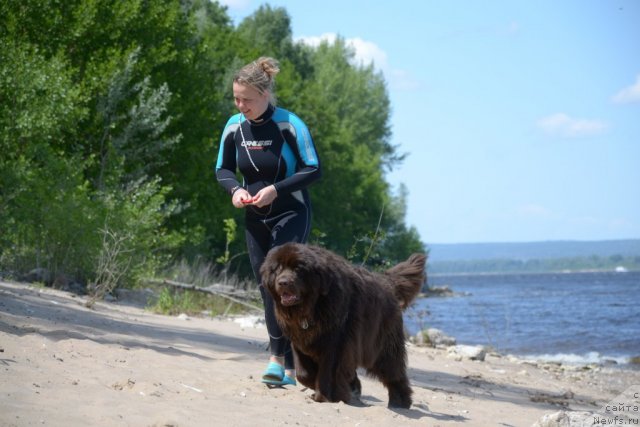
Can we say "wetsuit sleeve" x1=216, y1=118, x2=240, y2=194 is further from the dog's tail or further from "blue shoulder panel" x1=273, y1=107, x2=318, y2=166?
the dog's tail

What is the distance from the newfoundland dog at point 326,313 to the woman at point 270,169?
379mm

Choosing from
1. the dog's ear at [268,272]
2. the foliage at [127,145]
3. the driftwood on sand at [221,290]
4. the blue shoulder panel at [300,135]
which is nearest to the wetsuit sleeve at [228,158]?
the blue shoulder panel at [300,135]

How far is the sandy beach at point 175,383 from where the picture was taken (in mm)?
5496

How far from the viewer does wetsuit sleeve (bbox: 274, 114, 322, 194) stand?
6.95 meters

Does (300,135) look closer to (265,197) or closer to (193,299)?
(265,197)

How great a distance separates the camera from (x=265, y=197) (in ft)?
22.4

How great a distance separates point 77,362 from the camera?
6.81 m

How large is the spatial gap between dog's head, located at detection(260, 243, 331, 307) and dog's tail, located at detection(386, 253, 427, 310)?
1.30 metres

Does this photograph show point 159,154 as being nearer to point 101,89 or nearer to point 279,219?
point 101,89

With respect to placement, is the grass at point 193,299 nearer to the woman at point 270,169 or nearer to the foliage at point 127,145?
the foliage at point 127,145

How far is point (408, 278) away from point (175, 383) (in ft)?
7.48

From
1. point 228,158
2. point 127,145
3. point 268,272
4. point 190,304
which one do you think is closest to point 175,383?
point 268,272

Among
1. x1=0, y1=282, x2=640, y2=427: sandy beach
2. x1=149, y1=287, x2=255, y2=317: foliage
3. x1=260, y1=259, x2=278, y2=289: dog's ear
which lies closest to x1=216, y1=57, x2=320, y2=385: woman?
x1=260, y1=259, x2=278, y2=289: dog's ear

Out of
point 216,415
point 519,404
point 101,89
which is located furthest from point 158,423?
point 101,89
